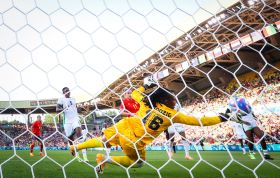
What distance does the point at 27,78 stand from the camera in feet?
5.43

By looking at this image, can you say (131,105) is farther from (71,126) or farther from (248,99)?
(248,99)

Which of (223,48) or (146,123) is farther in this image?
(223,48)

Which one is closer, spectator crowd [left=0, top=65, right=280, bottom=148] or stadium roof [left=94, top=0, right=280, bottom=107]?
spectator crowd [left=0, top=65, right=280, bottom=148]

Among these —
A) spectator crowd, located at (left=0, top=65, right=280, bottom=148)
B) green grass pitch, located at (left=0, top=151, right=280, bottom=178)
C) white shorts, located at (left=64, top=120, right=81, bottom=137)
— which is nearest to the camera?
green grass pitch, located at (left=0, top=151, right=280, bottom=178)

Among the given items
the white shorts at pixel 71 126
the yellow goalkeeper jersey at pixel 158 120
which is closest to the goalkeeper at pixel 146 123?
the yellow goalkeeper jersey at pixel 158 120

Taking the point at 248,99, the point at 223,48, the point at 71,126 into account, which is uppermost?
the point at 223,48

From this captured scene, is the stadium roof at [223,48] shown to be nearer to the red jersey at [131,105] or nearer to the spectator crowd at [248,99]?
the spectator crowd at [248,99]

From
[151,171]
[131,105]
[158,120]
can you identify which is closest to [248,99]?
[151,171]

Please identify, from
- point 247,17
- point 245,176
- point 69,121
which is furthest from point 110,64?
point 247,17

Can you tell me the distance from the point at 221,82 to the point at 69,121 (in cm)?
1144

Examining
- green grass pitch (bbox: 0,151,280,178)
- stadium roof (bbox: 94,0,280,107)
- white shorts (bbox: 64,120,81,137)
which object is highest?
stadium roof (bbox: 94,0,280,107)

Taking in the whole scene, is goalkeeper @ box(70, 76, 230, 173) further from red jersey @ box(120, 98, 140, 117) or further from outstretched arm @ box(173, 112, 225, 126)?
red jersey @ box(120, 98, 140, 117)

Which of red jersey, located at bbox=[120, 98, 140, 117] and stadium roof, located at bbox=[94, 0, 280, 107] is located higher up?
stadium roof, located at bbox=[94, 0, 280, 107]

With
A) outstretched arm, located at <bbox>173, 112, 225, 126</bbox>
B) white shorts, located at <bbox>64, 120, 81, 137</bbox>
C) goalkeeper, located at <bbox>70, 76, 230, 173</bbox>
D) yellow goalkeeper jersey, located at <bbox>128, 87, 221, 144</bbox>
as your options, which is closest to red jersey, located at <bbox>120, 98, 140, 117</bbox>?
goalkeeper, located at <bbox>70, 76, 230, 173</bbox>
